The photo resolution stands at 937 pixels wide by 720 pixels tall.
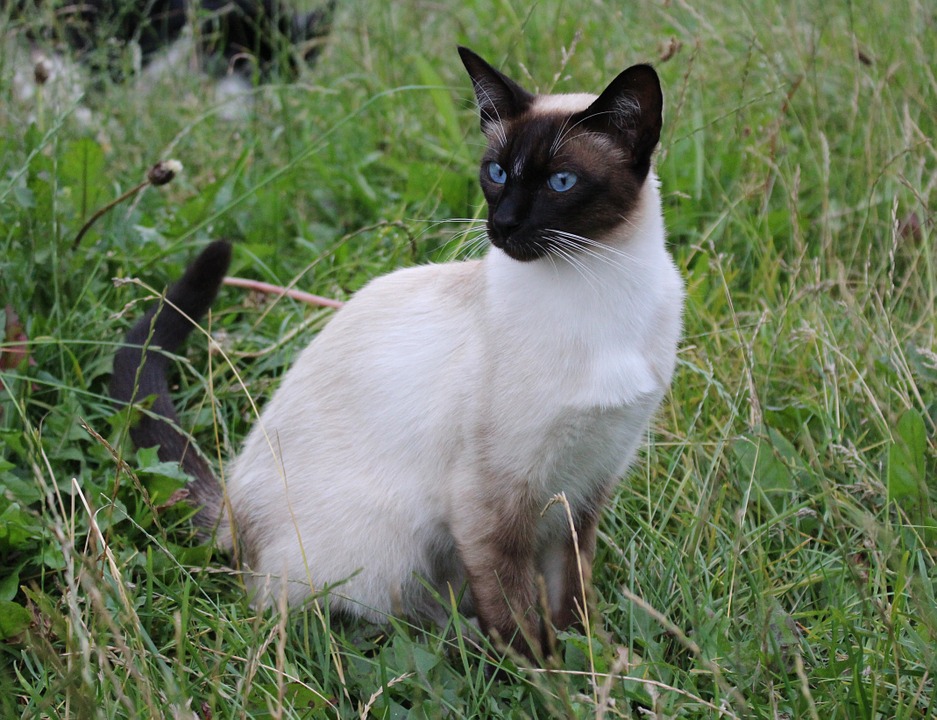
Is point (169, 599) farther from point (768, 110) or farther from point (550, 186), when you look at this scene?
point (768, 110)

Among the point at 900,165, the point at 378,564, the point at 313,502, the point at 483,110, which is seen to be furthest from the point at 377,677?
the point at 900,165

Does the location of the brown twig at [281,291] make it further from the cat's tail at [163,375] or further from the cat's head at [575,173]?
the cat's head at [575,173]

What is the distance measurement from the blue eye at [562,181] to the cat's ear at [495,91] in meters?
0.21

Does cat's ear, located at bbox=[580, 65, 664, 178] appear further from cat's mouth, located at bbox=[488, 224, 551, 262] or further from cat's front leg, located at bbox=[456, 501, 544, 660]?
cat's front leg, located at bbox=[456, 501, 544, 660]

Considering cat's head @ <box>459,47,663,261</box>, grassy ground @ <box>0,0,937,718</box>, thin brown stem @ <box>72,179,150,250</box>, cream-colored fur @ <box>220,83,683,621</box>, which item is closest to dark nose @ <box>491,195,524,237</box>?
cat's head @ <box>459,47,663,261</box>

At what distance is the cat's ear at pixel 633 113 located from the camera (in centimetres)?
176

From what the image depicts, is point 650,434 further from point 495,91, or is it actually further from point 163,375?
point 163,375

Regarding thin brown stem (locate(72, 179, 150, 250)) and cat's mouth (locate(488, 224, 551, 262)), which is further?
thin brown stem (locate(72, 179, 150, 250))

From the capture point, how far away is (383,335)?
2.14 m

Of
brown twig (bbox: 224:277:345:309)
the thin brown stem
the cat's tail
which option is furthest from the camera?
brown twig (bbox: 224:277:345:309)

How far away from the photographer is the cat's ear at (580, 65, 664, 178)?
1.76 metres

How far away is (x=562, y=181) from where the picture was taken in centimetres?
183

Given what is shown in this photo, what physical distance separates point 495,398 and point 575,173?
0.45 meters

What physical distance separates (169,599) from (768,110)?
2666 mm
